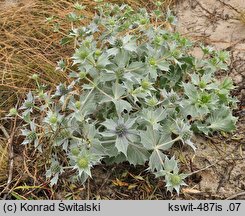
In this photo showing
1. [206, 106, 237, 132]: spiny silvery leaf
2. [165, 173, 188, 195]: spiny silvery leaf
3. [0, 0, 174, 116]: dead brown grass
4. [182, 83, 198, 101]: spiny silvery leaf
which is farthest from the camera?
[0, 0, 174, 116]: dead brown grass

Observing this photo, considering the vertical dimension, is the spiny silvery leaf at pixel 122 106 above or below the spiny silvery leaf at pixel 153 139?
above

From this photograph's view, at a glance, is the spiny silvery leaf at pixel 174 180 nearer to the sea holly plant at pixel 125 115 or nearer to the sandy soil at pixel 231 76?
the sea holly plant at pixel 125 115

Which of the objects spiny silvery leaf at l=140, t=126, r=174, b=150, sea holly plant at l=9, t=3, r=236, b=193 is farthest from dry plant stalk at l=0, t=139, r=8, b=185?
spiny silvery leaf at l=140, t=126, r=174, b=150

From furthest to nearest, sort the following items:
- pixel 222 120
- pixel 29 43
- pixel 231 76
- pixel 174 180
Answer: pixel 29 43 < pixel 231 76 < pixel 222 120 < pixel 174 180

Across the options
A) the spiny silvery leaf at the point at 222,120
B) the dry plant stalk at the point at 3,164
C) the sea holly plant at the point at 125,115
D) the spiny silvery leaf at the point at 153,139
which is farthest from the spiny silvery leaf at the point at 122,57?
the dry plant stalk at the point at 3,164


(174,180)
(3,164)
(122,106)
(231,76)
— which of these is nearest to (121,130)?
(122,106)

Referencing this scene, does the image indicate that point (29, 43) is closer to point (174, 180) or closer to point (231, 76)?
point (231, 76)

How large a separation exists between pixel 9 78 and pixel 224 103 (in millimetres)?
1052

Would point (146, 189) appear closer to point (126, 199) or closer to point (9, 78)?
point (126, 199)

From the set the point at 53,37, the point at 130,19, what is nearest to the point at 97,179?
the point at 130,19

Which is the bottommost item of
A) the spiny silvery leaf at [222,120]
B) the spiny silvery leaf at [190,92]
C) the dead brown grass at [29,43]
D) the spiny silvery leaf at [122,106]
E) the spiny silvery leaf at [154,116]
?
the dead brown grass at [29,43]

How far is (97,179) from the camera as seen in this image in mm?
1793

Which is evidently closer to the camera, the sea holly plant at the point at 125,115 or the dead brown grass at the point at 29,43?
the sea holly plant at the point at 125,115

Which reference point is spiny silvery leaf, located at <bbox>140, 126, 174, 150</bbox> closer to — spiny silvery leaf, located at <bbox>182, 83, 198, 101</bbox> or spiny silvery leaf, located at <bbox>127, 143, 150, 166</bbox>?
spiny silvery leaf, located at <bbox>127, 143, 150, 166</bbox>
